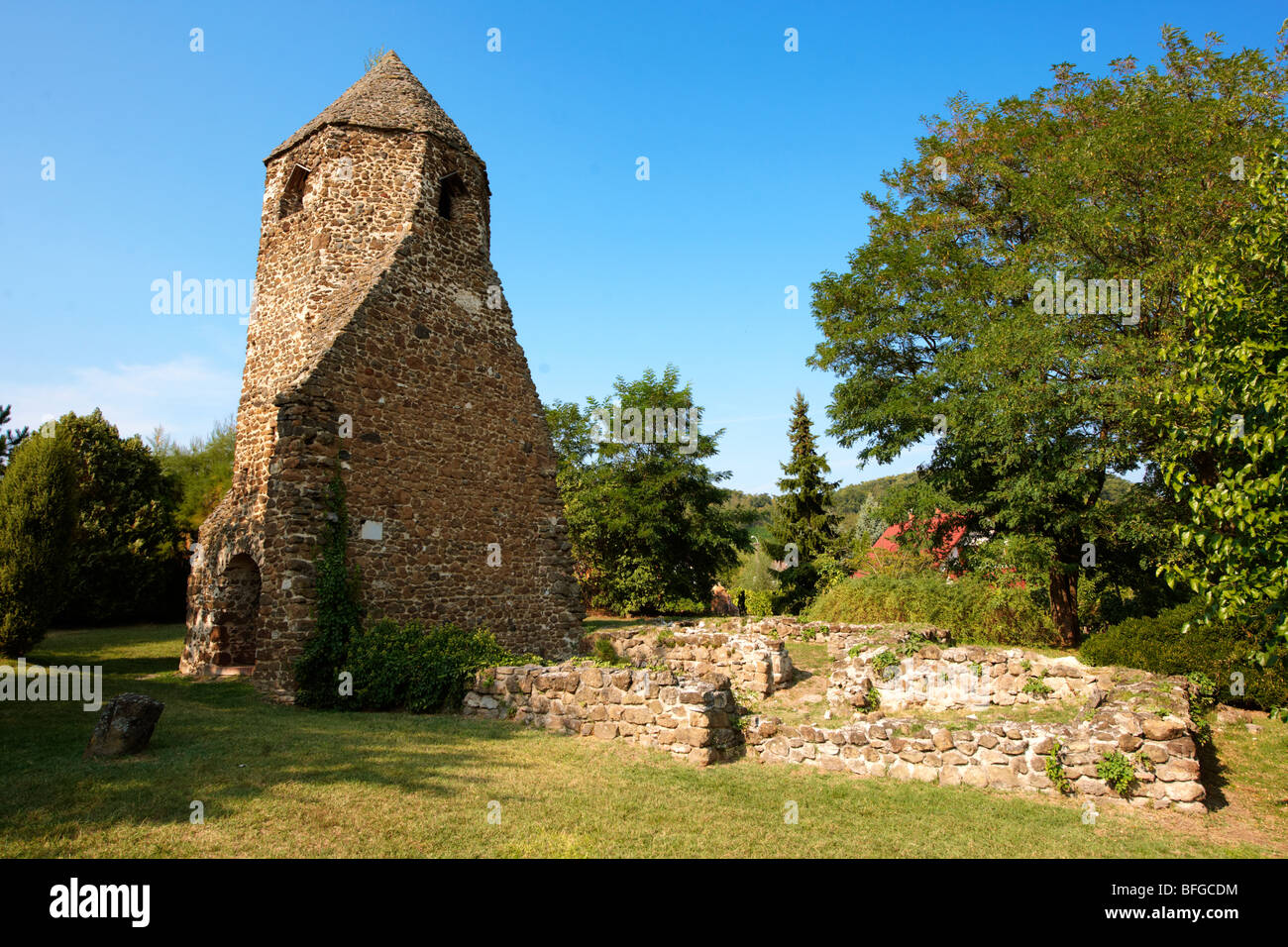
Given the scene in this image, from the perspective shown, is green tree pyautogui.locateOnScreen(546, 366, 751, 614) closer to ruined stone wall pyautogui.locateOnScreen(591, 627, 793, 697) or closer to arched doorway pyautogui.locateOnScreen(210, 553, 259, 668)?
ruined stone wall pyautogui.locateOnScreen(591, 627, 793, 697)

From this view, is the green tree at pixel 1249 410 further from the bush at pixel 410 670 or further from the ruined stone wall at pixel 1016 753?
the bush at pixel 410 670

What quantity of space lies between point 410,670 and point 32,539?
851 centimetres

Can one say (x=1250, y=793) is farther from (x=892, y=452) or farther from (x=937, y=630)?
(x=892, y=452)

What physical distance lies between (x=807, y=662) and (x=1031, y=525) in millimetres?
7913

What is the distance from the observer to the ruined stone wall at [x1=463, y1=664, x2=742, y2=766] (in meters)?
9.16

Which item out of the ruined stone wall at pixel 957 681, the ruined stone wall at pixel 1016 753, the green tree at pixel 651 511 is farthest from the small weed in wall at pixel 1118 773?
the green tree at pixel 651 511

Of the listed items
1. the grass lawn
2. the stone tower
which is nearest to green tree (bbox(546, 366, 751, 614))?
the stone tower

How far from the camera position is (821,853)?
5980 millimetres

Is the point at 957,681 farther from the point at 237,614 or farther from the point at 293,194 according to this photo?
the point at 293,194

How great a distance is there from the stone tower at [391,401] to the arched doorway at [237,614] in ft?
0.14

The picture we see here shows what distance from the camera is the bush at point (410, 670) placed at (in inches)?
440

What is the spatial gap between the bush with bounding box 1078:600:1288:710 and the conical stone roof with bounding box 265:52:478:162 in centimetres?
1783

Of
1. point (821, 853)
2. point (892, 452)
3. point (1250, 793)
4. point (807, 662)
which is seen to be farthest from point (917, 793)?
point (892, 452)

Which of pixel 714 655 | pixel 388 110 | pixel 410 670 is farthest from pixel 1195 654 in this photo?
pixel 388 110
